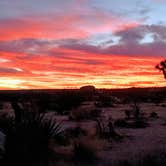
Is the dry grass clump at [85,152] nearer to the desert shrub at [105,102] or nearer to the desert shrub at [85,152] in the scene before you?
the desert shrub at [85,152]

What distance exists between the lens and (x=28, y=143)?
13.5 metres

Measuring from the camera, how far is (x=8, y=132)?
13.5 m

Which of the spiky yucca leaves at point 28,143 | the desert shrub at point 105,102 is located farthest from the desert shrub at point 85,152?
the desert shrub at point 105,102

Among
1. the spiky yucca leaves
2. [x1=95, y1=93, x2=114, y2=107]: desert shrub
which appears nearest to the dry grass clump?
the spiky yucca leaves

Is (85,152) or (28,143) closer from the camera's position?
(28,143)

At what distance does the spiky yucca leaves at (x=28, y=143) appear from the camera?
12688mm

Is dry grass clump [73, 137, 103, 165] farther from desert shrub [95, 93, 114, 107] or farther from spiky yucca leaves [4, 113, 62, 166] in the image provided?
desert shrub [95, 93, 114, 107]

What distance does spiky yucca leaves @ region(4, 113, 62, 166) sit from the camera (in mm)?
12688

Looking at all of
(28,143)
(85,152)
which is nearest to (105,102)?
(85,152)

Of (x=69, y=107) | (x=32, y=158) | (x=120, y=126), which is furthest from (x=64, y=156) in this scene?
(x=69, y=107)

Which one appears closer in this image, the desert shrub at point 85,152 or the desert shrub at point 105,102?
the desert shrub at point 85,152

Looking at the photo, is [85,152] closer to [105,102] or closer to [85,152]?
[85,152]

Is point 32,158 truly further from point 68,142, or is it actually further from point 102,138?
point 102,138

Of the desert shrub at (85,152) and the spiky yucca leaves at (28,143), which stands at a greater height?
the spiky yucca leaves at (28,143)
